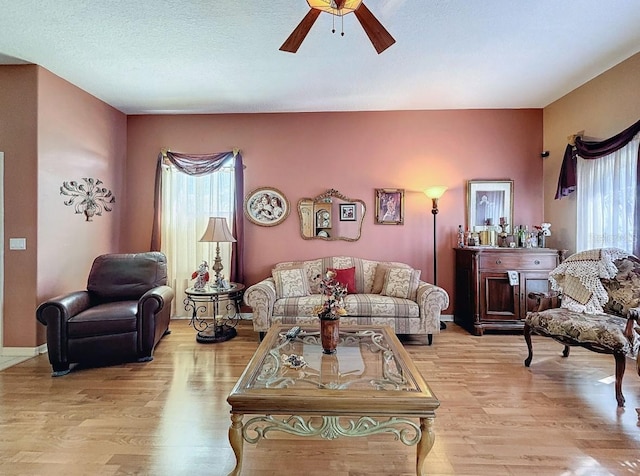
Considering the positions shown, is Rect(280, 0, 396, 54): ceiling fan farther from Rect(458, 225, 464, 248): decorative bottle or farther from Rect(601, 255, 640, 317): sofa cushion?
Rect(458, 225, 464, 248): decorative bottle

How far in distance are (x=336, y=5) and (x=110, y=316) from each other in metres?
3.10

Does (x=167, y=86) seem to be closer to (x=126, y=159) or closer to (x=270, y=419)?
(x=126, y=159)

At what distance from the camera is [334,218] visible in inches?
178

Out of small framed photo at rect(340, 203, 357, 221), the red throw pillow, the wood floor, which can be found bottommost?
the wood floor

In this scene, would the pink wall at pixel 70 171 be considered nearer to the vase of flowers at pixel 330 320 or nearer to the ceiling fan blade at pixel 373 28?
the vase of flowers at pixel 330 320

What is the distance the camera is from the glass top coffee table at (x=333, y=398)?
1540 millimetres

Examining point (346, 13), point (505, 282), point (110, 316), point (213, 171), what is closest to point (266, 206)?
point (213, 171)

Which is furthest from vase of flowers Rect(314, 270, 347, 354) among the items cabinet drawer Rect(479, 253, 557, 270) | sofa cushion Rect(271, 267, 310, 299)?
cabinet drawer Rect(479, 253, 557, 270)

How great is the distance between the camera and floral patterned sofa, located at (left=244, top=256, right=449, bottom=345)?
354 cm

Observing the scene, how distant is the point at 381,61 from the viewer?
321 centimetres

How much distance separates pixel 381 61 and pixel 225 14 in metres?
1.50

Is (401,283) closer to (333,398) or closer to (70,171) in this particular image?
(333,398)

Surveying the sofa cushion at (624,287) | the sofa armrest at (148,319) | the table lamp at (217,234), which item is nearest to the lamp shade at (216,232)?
the table lamp at (217,234)

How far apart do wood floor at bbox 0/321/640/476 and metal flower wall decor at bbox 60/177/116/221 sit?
1.72 m
